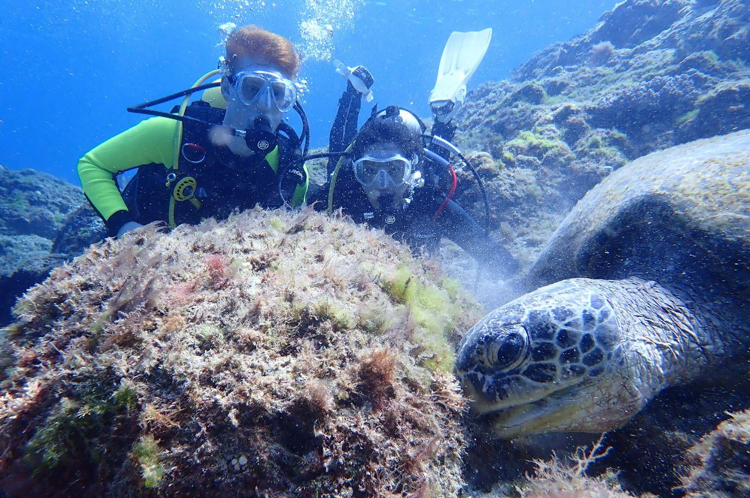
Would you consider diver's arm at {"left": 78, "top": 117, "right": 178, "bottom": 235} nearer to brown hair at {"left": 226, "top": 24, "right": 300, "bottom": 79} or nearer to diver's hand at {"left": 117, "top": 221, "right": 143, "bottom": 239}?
diver's hand at {"left": 117, "top": 221, "right": 143, "bottom": 239}

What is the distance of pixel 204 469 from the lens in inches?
46.6

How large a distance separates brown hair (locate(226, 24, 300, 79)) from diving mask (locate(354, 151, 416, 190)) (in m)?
1.58

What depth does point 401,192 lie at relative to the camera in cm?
448

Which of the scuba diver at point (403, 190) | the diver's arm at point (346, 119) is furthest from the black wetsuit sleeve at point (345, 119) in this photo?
the scuba diver at point (403, 190)

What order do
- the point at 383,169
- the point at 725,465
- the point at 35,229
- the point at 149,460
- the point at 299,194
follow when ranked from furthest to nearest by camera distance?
the point at 35,229, the point at 299,194, the point at 383,169, the point at 725,465, the point at 149,460

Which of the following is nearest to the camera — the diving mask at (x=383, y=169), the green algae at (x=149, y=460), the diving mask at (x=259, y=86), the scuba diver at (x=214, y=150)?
the green algae at (x=149, y=460)

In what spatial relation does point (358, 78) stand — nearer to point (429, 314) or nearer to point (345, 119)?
point (345, 119)

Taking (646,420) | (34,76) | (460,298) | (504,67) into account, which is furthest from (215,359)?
(34,76)

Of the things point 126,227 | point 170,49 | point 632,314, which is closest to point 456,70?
point 632,314

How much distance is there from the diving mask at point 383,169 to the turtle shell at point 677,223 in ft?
7.14

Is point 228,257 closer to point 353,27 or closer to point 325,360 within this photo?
point 325,360

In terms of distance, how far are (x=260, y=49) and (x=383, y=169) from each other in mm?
2195

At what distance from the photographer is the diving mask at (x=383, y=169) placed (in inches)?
171

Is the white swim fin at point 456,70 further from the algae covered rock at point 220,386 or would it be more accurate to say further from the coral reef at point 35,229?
the coral reef at point 35,229
